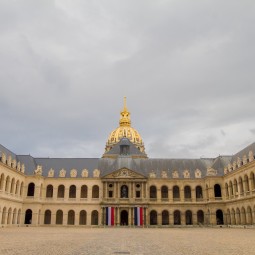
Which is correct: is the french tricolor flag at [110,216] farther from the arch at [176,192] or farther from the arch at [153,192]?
the arch at [176,192]

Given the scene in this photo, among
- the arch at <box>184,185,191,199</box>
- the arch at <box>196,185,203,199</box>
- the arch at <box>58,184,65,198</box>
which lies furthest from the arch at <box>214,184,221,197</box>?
the arch at <box>58,184,65,198</box>

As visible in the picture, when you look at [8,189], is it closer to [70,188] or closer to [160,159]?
[70,188]

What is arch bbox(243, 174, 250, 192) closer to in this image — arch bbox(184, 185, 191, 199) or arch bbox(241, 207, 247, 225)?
arch bbox(241, 207, 247, 225)

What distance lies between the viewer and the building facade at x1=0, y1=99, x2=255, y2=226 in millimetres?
73438

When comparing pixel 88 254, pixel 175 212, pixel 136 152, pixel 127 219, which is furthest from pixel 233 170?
pixel 88 254

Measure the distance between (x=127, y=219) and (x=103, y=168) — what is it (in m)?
14.5

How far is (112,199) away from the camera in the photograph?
7662cm

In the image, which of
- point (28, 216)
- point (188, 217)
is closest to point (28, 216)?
point (28, 216)

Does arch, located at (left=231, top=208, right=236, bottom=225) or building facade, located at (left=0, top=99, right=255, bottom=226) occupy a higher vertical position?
building facade, located at (left=0, top=99, right=255, bottom=226)

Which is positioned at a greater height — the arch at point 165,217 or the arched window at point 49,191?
the arched window at point 49,191

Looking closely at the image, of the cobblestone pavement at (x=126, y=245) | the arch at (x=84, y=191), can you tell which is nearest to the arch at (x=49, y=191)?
the arch at (x=84, y=191)

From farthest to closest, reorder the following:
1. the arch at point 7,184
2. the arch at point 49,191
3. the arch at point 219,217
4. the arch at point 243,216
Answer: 1. the arch at point 49,191
2. the arch at point 219,217
3. the arch at point 7,184
4. the arch at point 243,216

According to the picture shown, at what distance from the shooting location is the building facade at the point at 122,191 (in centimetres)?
7344

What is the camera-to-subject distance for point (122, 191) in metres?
78.2
